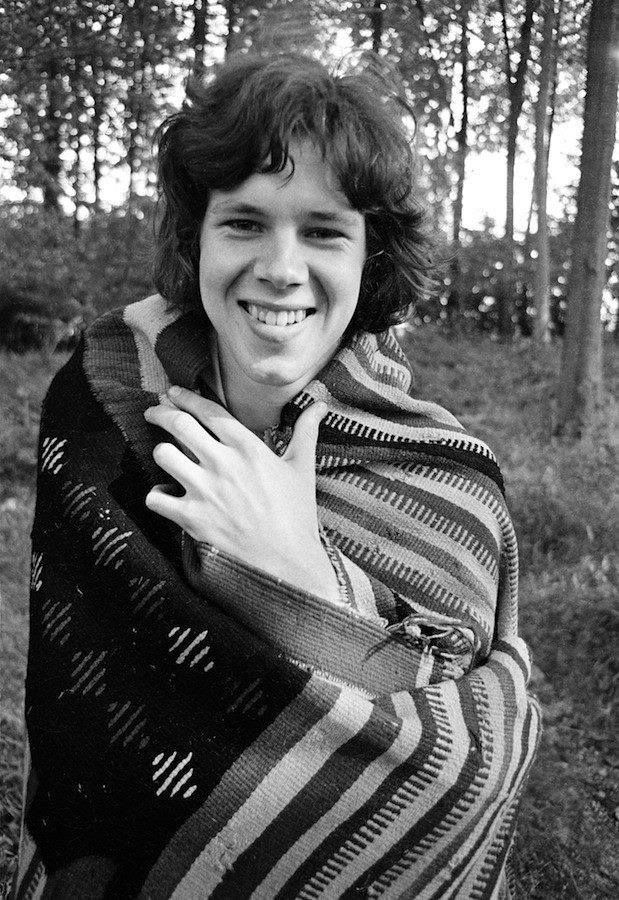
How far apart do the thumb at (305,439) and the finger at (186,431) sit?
0.50ft

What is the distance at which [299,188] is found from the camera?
61.5 inches

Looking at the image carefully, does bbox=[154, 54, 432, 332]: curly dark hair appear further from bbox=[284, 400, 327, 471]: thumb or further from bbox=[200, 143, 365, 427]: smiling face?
bbox=[284, 400, 327, 471]: thumb

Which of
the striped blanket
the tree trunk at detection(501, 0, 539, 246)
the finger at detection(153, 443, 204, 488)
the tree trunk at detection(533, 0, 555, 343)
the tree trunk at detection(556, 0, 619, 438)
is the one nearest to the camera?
the striped blanket

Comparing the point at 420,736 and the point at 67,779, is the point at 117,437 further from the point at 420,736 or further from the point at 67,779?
the point at 420,736

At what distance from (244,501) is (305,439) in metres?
0.26

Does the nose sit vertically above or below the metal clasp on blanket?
above

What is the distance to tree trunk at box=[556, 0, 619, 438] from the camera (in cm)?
655

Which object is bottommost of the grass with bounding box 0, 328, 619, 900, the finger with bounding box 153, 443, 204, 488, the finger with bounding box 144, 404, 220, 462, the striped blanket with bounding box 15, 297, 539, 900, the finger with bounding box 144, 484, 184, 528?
the grass with bounding box 0, 328, 619, 900

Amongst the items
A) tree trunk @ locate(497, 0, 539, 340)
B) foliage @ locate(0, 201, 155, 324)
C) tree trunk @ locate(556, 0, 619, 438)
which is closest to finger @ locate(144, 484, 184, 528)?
tree trunk @ locate(556, 0, 619, 438)

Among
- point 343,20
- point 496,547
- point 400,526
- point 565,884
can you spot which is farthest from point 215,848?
point 343,20

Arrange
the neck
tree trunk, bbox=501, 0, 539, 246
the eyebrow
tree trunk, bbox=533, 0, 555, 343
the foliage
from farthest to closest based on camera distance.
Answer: tree trunk, bbox=533, 0, 555, 343, tree trunk, bbox=501, 0, 539, 246, the foliage, the neck, the eyebrow

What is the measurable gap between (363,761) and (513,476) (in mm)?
4556

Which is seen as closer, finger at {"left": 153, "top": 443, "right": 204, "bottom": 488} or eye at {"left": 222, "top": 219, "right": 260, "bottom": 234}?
finger at {"left": 153, "top": 443, "right": 204, "bottom": 488}

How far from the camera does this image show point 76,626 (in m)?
1.50
